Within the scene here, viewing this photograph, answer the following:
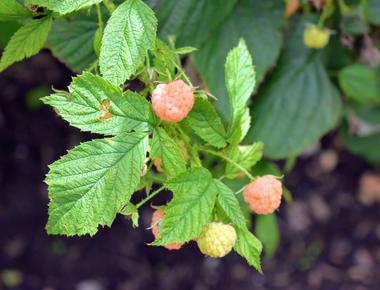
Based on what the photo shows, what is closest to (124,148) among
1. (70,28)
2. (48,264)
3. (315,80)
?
(70,28)

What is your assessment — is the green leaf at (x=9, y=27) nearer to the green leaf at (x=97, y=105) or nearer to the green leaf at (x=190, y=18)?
the green leaf at (x=190, y=18)

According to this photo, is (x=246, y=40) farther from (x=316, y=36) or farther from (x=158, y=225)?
(x=158, y=225)

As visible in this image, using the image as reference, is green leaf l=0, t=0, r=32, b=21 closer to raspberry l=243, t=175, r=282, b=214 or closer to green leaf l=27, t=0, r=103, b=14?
green leaf l=27, t=0, r=103, b=14

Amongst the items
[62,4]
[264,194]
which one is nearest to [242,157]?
[264,194]

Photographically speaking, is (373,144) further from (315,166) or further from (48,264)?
(48,264)

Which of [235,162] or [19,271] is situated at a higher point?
[235,162]
